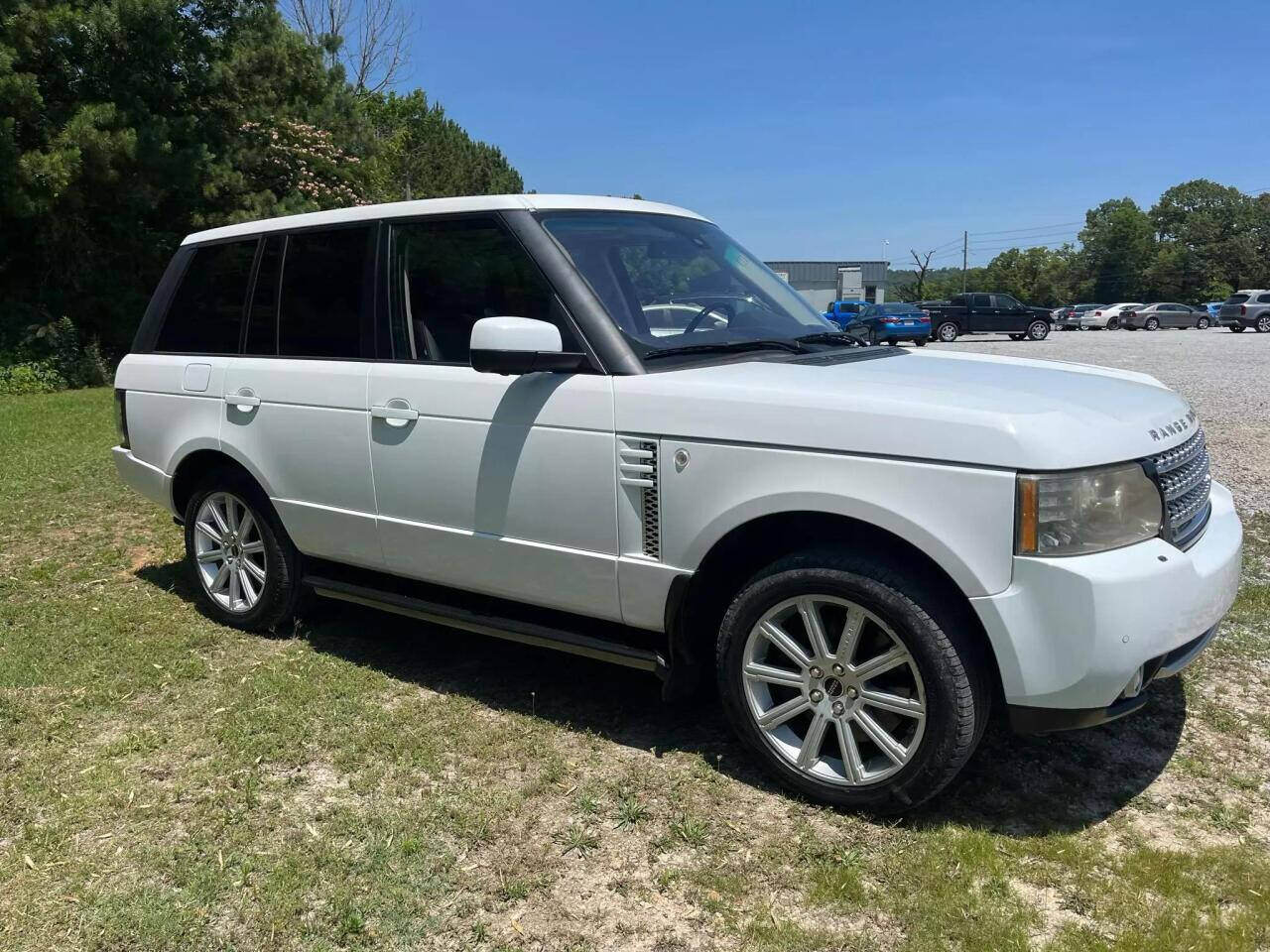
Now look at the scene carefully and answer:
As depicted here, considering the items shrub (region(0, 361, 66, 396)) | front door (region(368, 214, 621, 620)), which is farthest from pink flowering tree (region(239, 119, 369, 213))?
front door (region(368, 214, 621, 620))

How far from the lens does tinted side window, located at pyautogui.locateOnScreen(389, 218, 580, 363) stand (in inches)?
147

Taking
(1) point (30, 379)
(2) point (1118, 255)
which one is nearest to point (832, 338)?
(1) point (30, 379)

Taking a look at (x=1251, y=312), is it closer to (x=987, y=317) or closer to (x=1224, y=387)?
(x=987, y=317)

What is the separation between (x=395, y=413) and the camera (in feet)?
13.0

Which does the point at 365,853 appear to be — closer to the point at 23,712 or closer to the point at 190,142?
the point at 23,712

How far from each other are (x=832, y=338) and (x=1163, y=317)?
51.4m

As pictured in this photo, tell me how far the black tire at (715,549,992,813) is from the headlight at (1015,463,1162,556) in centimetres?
36

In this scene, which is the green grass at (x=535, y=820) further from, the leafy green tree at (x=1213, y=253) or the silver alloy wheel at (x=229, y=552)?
the leafy green tree at (x=1213, y=253)

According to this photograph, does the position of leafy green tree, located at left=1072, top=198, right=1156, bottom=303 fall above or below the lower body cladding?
above

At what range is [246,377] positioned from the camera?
4609 millimetres

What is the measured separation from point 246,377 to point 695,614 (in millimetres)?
2548

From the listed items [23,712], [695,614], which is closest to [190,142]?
[23,712]

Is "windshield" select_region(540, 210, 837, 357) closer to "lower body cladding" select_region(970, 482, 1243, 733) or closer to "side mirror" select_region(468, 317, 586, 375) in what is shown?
"side mirror" select_region(468, 317, 586, 375)

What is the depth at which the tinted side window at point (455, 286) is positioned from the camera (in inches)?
147
